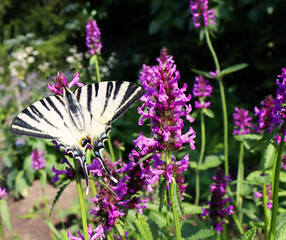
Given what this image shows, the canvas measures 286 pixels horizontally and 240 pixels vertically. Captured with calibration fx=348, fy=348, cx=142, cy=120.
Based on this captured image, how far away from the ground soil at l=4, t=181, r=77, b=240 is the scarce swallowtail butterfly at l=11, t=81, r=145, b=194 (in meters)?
2.26

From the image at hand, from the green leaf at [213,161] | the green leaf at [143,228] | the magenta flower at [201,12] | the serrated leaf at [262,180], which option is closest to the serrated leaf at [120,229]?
the green leaf at [143,228]

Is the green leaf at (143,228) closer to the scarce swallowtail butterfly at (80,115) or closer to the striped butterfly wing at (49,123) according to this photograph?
the scarce swallowtail butterfly at (80,115)

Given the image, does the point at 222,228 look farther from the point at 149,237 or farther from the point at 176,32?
the point at 176,32

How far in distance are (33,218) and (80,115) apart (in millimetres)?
3478

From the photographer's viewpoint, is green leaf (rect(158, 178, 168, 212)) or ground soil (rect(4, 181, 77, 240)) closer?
green leaf (rect(158, 178, 168, 212))

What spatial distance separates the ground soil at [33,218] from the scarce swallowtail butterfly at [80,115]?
2264mm

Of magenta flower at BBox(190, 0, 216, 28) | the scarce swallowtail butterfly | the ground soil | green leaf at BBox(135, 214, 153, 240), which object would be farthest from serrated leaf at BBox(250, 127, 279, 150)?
the ground soil

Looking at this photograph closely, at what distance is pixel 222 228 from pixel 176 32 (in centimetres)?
593

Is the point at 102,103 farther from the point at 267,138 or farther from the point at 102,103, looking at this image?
the point at 267,138

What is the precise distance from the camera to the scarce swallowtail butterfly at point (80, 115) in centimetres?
163

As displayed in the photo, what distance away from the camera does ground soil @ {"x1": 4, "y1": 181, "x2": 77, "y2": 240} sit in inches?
172

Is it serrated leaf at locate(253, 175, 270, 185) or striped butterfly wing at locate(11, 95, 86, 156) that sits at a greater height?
striped butterfly wing at locate(11, 95, 86, 156)

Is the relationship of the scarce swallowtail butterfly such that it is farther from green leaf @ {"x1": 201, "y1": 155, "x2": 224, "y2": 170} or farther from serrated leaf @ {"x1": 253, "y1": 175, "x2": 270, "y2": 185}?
green leaf @ {"x1": 201, "y1": 155, "x2": 224, "y2": 170}

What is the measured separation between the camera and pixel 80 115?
5.90 ft
